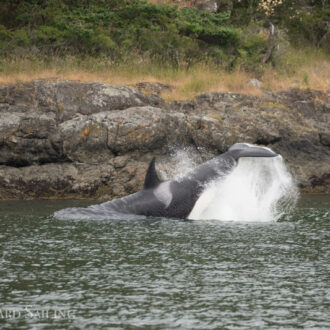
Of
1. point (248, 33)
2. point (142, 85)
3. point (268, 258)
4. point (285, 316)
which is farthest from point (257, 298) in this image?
point (248, 33)

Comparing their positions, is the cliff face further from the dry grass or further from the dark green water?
the dry grass

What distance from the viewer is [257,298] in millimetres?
9672

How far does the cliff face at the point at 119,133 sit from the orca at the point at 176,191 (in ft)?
17.2

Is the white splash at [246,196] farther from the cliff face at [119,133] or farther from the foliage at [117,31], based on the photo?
the foliage at [117,31]

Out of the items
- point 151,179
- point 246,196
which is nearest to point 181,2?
point 246,196

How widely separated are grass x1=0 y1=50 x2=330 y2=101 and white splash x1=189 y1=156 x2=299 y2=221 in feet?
27.1

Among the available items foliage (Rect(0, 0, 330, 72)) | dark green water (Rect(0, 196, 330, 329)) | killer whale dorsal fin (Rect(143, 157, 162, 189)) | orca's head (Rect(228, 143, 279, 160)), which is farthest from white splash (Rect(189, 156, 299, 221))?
foliage (Rect(0, 0, 330, 72))

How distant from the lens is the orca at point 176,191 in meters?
17.6

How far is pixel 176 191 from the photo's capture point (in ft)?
58.5

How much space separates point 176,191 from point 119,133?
6728 mm

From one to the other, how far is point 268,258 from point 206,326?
4307mm

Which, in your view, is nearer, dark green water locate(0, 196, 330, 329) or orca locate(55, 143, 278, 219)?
dark green water locate(0, 196, 330, 329)

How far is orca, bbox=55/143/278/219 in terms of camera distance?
1764 cm

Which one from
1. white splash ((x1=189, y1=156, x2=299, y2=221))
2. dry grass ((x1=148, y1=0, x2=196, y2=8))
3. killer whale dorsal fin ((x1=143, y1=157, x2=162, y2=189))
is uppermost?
dry grass ((x1=148, y1=0, x2=196, y2=8))
